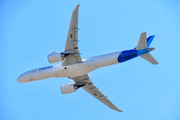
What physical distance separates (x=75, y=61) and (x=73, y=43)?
3.36 metres

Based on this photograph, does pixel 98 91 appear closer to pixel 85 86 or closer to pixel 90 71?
pixel 85 86

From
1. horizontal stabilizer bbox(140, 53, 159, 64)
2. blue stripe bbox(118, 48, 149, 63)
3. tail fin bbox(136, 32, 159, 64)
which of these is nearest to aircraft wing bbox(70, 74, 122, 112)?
blue stripe bbox(118, 48, 149, 63)

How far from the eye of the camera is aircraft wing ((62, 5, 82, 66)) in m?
28.1

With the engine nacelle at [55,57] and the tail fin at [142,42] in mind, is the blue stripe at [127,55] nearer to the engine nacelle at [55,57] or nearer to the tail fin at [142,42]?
the tail fin at [142,42]

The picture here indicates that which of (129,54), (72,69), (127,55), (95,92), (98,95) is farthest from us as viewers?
(98,95)

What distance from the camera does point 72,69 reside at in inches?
1326

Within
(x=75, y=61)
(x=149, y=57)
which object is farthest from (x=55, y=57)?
(x=149, y=57)

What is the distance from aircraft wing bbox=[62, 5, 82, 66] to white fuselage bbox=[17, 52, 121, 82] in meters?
Result: 0.79

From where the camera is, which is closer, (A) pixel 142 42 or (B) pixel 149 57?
(A) pixel 142 42

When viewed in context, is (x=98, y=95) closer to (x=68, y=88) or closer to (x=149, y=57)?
(x=68, y=88)

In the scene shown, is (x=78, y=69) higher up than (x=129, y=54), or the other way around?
(x=78, y=69)

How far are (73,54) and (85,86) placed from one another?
8694mm

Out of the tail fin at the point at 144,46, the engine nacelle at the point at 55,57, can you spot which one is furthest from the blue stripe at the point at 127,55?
the engine nacelle at the point at 55,57

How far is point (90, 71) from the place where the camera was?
3425 centimetres
